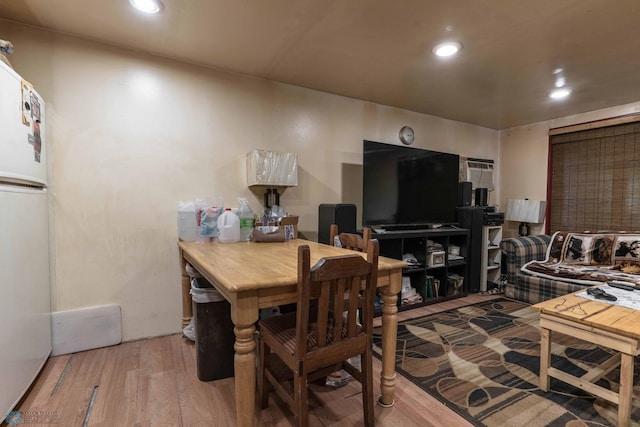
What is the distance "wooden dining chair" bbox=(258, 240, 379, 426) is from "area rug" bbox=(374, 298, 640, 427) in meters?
0.69

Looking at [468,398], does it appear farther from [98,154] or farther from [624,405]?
[98,154]

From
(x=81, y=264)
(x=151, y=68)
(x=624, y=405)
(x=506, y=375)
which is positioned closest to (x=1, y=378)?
(x=81, y=264)

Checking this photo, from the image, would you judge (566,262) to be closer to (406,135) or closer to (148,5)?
(406,135)

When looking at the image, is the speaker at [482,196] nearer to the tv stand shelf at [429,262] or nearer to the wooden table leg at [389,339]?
the tv stand shelf at [429,262]

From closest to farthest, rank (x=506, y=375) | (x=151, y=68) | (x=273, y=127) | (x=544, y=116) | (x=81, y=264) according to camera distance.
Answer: (x=506, y=375)
(x=81, y=264)
(x=151, y=68)
(x=273, y=127)
(x=544, y=116)

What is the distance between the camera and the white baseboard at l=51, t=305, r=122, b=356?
6.84ft

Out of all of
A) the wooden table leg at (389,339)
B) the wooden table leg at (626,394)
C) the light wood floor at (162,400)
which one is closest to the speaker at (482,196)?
the wooden table leg at (626,394)

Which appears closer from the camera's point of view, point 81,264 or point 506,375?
point 506,375

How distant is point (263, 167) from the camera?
8.38 feet

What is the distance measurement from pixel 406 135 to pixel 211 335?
3088 millimetres

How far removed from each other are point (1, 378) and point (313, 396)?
5.01ft

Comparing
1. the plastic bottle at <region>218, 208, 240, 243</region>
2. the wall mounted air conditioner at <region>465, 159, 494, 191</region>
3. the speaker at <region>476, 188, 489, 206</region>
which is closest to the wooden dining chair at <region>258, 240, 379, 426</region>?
the plastic bottle at <region>218, 208, 240, 243</region>

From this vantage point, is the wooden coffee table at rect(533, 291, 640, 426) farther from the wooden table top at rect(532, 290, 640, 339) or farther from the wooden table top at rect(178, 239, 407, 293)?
the wooden table top at rect(178, 239, 407, 293)

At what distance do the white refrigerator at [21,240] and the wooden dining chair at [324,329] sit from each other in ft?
4.21
